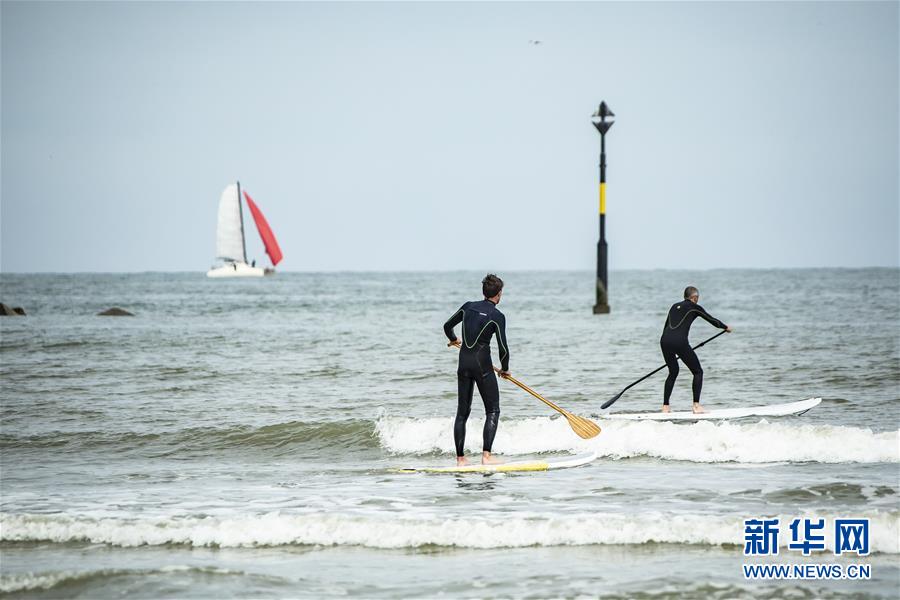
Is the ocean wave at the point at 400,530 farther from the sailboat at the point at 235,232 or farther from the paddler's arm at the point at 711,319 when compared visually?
the sailboat at the point at 235,232

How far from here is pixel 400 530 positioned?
8.39m

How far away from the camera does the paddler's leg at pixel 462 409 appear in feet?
34.7

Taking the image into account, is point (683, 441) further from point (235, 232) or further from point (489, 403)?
point (235, 232)

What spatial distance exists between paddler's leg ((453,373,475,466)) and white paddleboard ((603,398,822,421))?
3.43m

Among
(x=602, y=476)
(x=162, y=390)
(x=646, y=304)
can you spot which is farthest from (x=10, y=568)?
(x=646, y=304)

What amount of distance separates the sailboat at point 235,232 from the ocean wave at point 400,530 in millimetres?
82293

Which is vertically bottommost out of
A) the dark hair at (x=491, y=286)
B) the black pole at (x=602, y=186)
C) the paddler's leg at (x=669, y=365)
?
the paddler's leg at (x=669, y=365)

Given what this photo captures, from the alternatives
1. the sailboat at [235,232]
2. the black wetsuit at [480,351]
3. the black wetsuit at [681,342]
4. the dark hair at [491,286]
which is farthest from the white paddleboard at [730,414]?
the sailboat at [235,232]

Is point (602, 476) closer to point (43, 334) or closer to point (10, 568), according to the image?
point (10, 568)

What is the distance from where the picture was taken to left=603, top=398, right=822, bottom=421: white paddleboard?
1353cm

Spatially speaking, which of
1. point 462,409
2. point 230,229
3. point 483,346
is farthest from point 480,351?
point 230,229

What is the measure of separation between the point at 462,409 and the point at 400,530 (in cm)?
252

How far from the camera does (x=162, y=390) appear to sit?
62.2 ft

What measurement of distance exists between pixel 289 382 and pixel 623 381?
664cm
